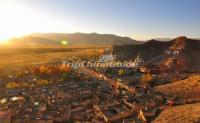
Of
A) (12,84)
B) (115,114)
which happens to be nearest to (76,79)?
(12,84)

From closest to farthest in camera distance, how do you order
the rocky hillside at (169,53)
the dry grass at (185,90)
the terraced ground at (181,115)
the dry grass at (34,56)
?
1. the terraced ground at (181,115)
2. the dry grass at (185,90)
3. the rocky hillside at (169,53)
4. the dry grass at (34,56)

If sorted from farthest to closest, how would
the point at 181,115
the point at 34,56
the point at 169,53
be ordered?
the point at 34,56, the point at 169,53, the point at 181,115

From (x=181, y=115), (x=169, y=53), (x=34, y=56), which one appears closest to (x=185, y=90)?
(x=181, y=115)

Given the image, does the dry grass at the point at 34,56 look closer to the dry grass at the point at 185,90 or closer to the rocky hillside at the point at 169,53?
the rocky hillside at the point at 169,53

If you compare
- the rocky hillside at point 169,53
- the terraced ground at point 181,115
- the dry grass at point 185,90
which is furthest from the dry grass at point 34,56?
the terraced ground at point 181,115

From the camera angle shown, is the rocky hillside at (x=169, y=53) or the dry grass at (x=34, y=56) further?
the dry grass at (x=34, y=56)

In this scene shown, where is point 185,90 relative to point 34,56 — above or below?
above

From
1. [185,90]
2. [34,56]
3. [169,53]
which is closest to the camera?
[185,90]

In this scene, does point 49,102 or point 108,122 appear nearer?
point 108,122

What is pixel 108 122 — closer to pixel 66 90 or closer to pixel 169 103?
pixel 169 103

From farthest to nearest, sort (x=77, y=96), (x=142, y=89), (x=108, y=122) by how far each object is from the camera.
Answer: (x=142, y=89) → (x=77, y=96) → (x=108, y=122)

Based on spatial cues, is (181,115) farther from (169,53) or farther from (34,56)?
A: (34,56)
